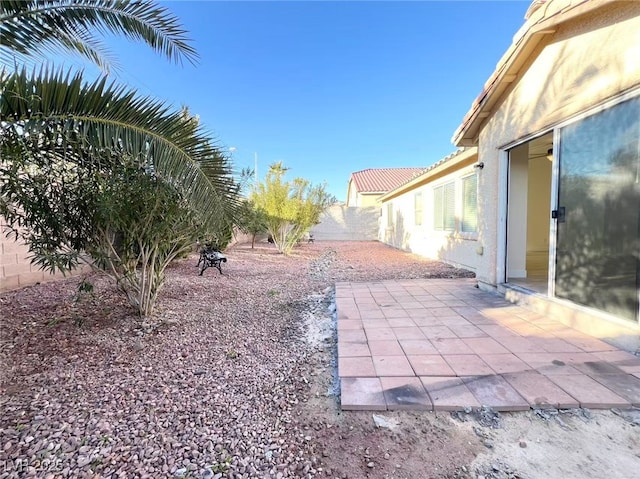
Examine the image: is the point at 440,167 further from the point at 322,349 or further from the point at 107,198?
the point at 107,198

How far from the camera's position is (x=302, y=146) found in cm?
2142

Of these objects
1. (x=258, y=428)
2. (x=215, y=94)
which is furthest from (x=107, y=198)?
(x=215, y=94)

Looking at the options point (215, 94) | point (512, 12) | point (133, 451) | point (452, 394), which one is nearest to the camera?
point (133, 451)

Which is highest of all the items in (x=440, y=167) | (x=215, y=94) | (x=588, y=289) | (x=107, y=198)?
(x=215, y=94)

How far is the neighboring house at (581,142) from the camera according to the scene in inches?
119

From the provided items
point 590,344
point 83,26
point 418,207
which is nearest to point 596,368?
point 590,344

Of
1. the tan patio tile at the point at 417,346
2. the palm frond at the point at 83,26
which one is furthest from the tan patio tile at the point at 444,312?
the palm frond at the point at 83,26

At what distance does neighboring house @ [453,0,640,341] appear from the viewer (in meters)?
3.03

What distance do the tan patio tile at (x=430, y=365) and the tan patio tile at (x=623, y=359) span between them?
59.7 inches

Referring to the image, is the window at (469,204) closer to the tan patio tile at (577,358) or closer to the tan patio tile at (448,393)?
the tan patio tile at (577,358)

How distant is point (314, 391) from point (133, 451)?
1330 millimetres

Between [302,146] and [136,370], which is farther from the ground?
[302,146]

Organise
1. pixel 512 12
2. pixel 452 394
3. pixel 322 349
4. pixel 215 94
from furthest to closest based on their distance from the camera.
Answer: pixel 215 94, pixel 512 12, pixel 322 349, pixel 452 394

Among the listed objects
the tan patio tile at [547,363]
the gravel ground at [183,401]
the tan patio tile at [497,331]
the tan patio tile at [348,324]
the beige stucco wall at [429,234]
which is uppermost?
the beige stucco wall at [429,234]
